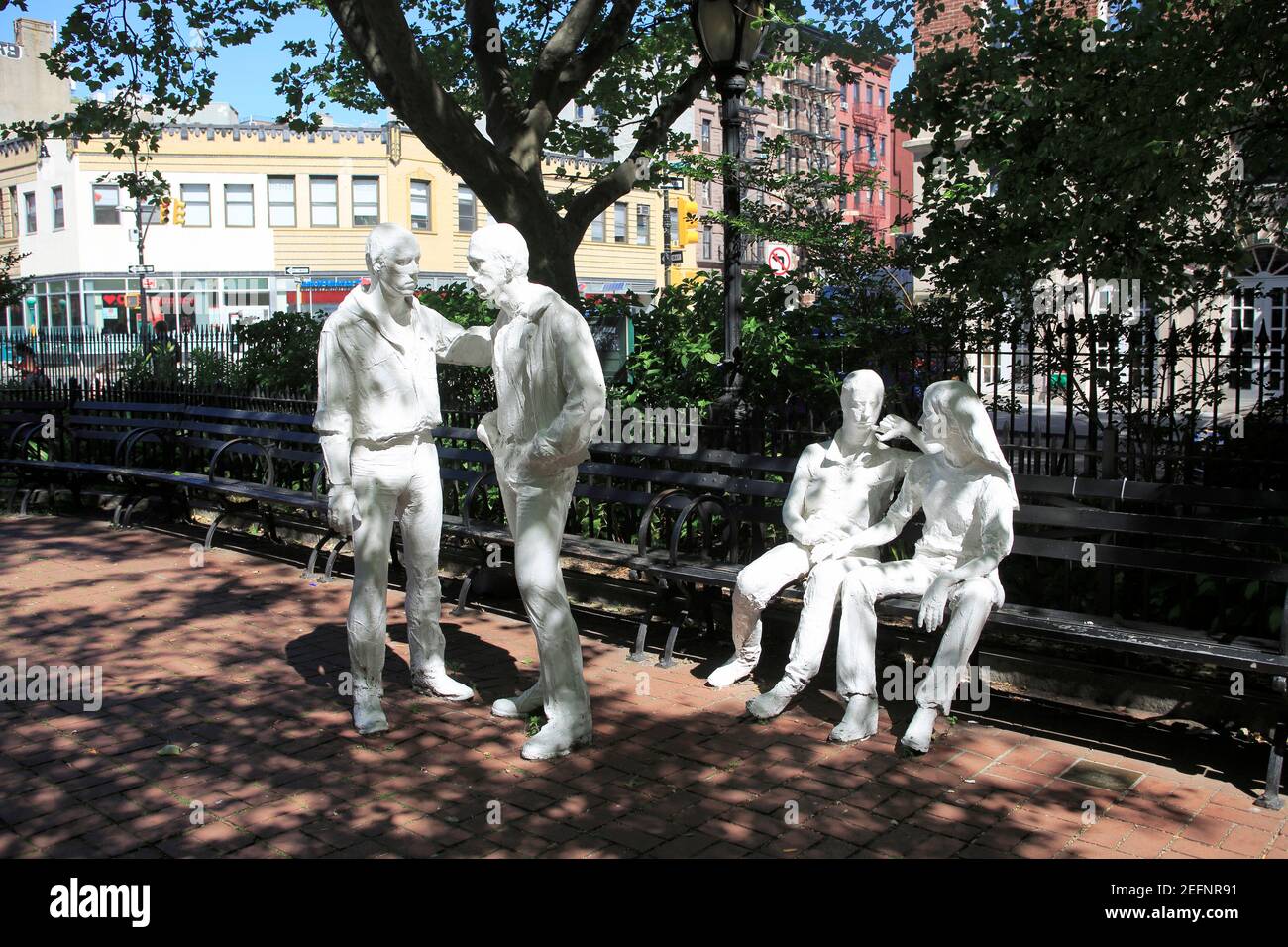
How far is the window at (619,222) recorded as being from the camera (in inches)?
2073

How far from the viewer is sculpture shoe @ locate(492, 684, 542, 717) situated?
18.1 ft

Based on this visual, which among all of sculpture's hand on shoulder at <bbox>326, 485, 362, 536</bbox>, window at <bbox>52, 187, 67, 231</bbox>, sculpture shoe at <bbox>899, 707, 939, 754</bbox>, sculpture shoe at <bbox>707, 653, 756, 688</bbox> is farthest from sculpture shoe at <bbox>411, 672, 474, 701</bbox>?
window at <bbox>52, 187, 67, 231</bbox>

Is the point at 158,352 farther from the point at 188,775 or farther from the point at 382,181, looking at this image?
the point at 382,181

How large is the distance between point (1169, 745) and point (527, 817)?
2.80 m

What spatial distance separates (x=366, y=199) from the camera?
4684 cm

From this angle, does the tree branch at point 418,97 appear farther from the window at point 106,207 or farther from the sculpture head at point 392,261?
the window at point 106,207

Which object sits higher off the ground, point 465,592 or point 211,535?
point 211,535

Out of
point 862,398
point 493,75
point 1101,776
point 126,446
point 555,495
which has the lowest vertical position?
point 1101,776

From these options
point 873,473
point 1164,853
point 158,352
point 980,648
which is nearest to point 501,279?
point 873,473

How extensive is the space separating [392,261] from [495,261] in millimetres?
540

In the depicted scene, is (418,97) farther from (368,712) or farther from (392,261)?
(368,712)

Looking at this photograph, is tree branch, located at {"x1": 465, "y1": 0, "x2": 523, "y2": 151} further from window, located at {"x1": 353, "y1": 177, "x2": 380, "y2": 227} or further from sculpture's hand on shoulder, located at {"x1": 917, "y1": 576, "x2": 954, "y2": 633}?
window, located at {"x1": 353, "y1": 177, "x2": 380, "y2": 227}

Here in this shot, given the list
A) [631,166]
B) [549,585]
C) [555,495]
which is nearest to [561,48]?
[631,166]

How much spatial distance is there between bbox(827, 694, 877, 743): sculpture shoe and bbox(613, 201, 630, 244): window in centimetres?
4842
